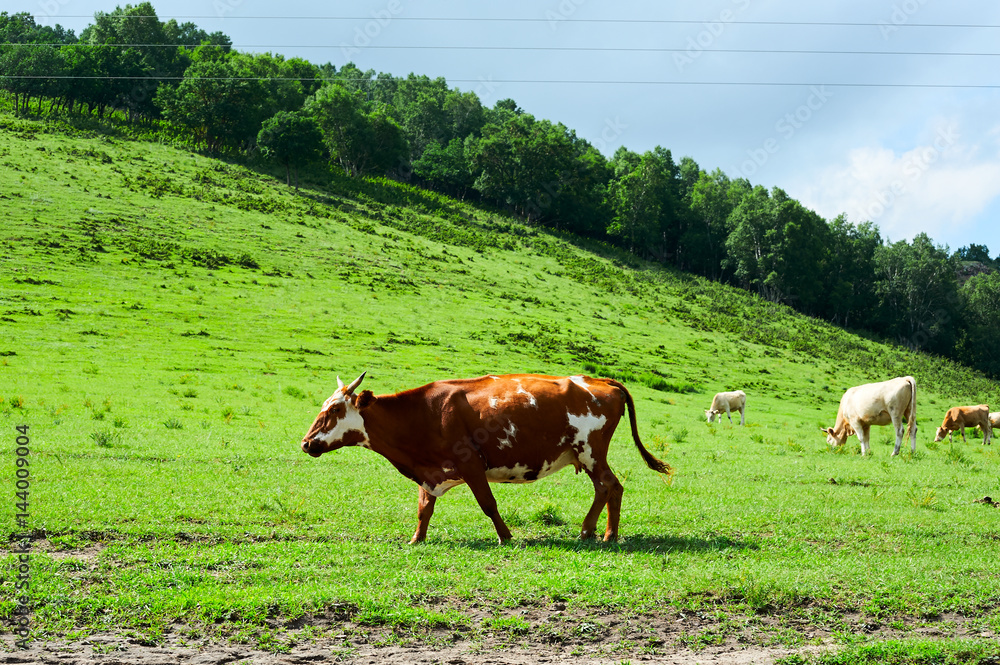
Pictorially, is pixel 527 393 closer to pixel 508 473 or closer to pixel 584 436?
pixel 584 436

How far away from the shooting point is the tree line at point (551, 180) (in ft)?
288

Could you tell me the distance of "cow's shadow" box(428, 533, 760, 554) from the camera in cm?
991

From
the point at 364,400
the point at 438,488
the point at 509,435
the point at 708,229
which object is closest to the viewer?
the point at 509,435

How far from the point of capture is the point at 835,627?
733 centimetres

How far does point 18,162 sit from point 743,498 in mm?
68787

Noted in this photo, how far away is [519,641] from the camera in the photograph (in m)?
6.92

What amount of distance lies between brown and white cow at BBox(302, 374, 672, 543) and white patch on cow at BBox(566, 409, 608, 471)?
0.01 m

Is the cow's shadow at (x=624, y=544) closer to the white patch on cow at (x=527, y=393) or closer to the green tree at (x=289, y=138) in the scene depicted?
the white patch on cow at (x=527, y=393)

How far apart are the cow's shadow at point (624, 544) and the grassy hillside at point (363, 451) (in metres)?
0.08

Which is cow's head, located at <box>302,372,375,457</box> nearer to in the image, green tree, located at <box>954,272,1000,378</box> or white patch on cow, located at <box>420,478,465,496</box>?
white patch on cow, located at <box>420,478,465,496</box>

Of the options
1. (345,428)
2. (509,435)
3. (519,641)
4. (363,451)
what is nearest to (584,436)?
(509,435)

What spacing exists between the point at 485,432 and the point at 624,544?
98.8 inches

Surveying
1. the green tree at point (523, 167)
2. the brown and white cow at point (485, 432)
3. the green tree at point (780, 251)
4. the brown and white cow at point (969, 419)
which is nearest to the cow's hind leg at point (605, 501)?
the brown and white cow at point (485, 432)

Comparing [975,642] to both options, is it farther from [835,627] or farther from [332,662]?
[332,662]
